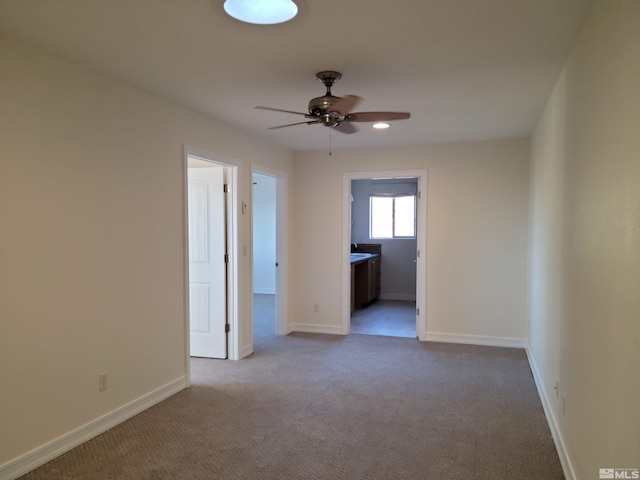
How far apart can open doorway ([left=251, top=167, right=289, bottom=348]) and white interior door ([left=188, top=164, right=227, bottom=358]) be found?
1.90 feet

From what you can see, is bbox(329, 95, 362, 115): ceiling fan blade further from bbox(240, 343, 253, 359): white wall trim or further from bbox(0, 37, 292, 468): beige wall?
bbox(240, 343, 253, 359): white wall trim

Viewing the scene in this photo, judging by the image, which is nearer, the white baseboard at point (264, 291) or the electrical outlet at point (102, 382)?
the electrical outlet at point (102, 382)

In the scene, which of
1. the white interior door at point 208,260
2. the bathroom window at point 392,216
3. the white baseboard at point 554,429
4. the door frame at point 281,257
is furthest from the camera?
the bathroom window at point 392,216

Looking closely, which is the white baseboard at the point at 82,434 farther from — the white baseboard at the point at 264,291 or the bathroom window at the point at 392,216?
the bathroom window at the point at 392,216

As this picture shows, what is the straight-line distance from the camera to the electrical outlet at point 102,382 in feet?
9.88

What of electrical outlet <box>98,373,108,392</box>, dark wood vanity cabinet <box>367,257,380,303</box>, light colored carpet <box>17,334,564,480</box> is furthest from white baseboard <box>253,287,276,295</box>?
electrical outlet <box>98,373,108,392</box>

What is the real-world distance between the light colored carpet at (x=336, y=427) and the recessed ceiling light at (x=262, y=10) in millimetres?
2393

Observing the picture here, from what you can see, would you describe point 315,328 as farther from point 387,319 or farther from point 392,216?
point 392,216

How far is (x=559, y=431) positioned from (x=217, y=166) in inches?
144

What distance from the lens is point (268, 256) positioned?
959 cm

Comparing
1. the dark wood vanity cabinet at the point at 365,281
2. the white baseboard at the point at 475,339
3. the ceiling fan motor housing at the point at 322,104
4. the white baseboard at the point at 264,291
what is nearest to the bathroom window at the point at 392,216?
the dark wood vanity cabinet at the point at 365,281

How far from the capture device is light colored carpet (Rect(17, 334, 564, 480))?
2578 millimetres

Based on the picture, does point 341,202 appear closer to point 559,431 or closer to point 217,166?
point 217,166

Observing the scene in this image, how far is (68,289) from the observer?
9.14ft
